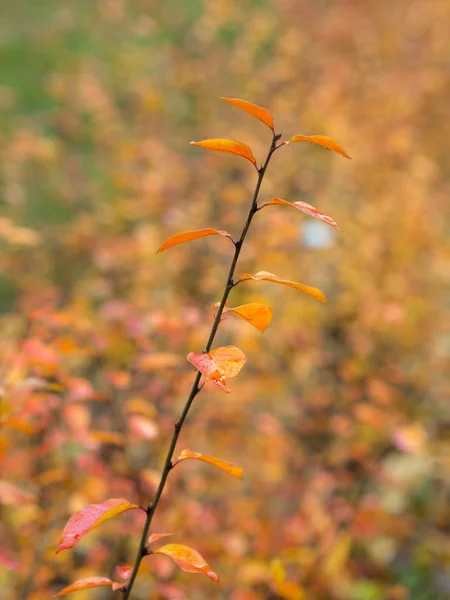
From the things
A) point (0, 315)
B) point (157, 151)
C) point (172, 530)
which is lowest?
point (0, 315)

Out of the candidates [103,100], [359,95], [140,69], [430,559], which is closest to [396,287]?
[430,559]

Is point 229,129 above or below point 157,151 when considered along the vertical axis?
above

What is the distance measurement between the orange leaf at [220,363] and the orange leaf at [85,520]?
255mm

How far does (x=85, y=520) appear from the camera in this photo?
849 millimetres

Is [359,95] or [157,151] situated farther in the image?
[359,95]

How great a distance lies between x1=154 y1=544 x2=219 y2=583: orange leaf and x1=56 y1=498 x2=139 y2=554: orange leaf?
0.32 ft

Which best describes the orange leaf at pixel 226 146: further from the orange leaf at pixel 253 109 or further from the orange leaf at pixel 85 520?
the orange leaf at pixel 85 520

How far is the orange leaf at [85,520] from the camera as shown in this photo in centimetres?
82

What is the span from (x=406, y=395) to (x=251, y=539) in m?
1.31

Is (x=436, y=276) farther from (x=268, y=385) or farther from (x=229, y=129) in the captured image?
(x=229, y=129)

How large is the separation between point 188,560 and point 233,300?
1.79m

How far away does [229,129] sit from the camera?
508 centimetres

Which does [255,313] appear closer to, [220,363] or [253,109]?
[220,363]

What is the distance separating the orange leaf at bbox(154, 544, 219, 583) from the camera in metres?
0.88
